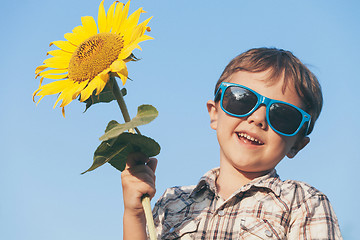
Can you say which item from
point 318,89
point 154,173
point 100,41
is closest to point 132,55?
point 100,41

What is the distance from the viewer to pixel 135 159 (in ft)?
8.45

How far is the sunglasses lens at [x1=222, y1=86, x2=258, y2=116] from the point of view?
10.9 ft

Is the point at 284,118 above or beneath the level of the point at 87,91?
beneath

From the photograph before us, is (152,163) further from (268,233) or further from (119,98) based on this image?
(268,233)

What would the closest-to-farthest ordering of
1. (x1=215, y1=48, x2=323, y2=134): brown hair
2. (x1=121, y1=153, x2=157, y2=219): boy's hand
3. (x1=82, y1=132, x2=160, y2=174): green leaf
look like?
(x1=82, y1=132, x2=160, y2=174): green leaf < (x1=121, y1=153, x2=157, y2=219): boy's hand < (x1=215, y1=48, x2=323, y2=134): brown hair

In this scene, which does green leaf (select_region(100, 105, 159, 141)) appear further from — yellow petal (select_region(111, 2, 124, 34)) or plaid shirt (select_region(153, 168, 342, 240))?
plaid shirt (select_region(153, 168, 342, 240))

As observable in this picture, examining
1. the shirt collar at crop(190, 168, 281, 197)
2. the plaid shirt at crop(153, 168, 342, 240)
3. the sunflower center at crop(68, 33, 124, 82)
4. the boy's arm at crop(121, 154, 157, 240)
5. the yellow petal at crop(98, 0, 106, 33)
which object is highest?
the yellow petal at crop(98, 0, 106, 33)

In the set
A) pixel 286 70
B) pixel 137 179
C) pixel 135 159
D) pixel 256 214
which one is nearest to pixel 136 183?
pixel 137 179

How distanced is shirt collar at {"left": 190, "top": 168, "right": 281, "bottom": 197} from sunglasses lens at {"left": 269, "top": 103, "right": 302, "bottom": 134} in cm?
37

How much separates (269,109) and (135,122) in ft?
4.52

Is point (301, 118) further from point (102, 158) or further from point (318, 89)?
point (102, 158)

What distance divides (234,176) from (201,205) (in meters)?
0.34

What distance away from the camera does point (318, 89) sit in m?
3.68

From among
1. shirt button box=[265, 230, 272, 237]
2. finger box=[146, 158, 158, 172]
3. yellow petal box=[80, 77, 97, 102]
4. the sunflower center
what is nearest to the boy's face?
shirt button box=[265, 230, 272, 237]
